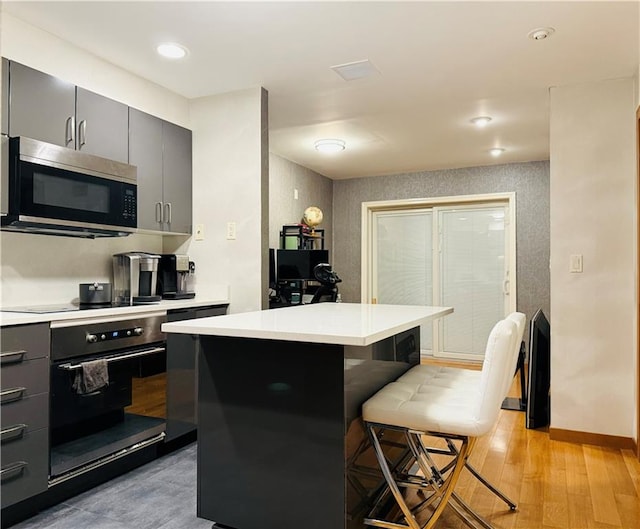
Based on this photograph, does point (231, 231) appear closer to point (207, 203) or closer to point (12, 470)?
point (207, 203)

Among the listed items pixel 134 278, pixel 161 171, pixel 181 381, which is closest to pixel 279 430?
pixel 181 381

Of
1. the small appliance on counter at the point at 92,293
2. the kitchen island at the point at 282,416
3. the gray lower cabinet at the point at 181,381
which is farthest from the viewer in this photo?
the gray lower cabinet at the point at 181,381

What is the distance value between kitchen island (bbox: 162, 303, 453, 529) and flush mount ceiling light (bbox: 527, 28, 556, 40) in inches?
66.9

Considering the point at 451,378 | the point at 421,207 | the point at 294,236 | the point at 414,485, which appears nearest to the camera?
the point at 414,485

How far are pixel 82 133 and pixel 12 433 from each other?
5.16ft

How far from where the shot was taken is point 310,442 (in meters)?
1.71

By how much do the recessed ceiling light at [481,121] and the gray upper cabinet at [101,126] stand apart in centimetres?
269

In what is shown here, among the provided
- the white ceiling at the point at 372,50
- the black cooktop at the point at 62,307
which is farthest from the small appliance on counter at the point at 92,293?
the white ceiling at the point at 372,50

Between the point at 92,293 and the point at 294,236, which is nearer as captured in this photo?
the point at 92,293

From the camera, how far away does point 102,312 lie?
2.42m

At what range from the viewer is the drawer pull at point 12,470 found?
1953 mm

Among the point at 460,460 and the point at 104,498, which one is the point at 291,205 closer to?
the point at 104,498

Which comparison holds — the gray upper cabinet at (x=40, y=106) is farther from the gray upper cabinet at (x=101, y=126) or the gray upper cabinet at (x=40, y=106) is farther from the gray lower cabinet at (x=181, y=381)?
the gray lower cabinet at (x=181, y=381)

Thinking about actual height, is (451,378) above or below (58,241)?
below
